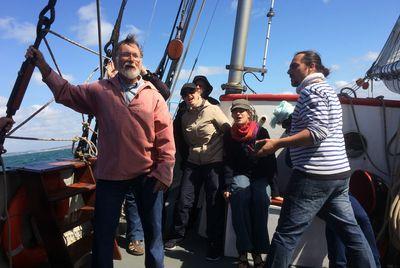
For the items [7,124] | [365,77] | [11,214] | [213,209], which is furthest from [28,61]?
[365,77]

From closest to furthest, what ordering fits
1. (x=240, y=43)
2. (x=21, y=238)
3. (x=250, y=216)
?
(x=21, y=238)
(x=250, y=216)
(x=240, y=43)

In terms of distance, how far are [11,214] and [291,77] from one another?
207cm

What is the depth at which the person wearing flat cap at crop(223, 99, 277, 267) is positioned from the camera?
3023 millimetres

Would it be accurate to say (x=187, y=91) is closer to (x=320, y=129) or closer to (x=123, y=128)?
(x=123, y=128)

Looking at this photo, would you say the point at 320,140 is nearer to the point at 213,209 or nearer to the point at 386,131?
the point at 213,209

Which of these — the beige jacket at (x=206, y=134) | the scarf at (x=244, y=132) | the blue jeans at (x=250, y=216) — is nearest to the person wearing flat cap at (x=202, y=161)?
the beige jacket at (x=206, y=134)

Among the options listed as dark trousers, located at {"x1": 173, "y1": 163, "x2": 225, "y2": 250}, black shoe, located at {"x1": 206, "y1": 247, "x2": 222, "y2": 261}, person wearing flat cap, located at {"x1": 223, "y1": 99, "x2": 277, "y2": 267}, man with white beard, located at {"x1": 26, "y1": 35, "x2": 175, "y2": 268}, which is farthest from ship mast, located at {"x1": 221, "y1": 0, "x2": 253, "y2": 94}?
man with white beard, located at {"x1": 26, "y1": 35, "x2": 175, "y2": 268}

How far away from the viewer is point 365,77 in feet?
22.4

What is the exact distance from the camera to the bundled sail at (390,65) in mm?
5373

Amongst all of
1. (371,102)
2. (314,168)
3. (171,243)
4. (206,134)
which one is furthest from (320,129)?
(171,243)

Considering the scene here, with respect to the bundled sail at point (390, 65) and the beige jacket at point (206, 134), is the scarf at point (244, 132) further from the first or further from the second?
the bundled sail at point (390, 65)

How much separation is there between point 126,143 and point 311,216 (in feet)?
3.83

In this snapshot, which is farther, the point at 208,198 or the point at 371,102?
the point at 371,102

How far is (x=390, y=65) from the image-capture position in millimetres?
5445
